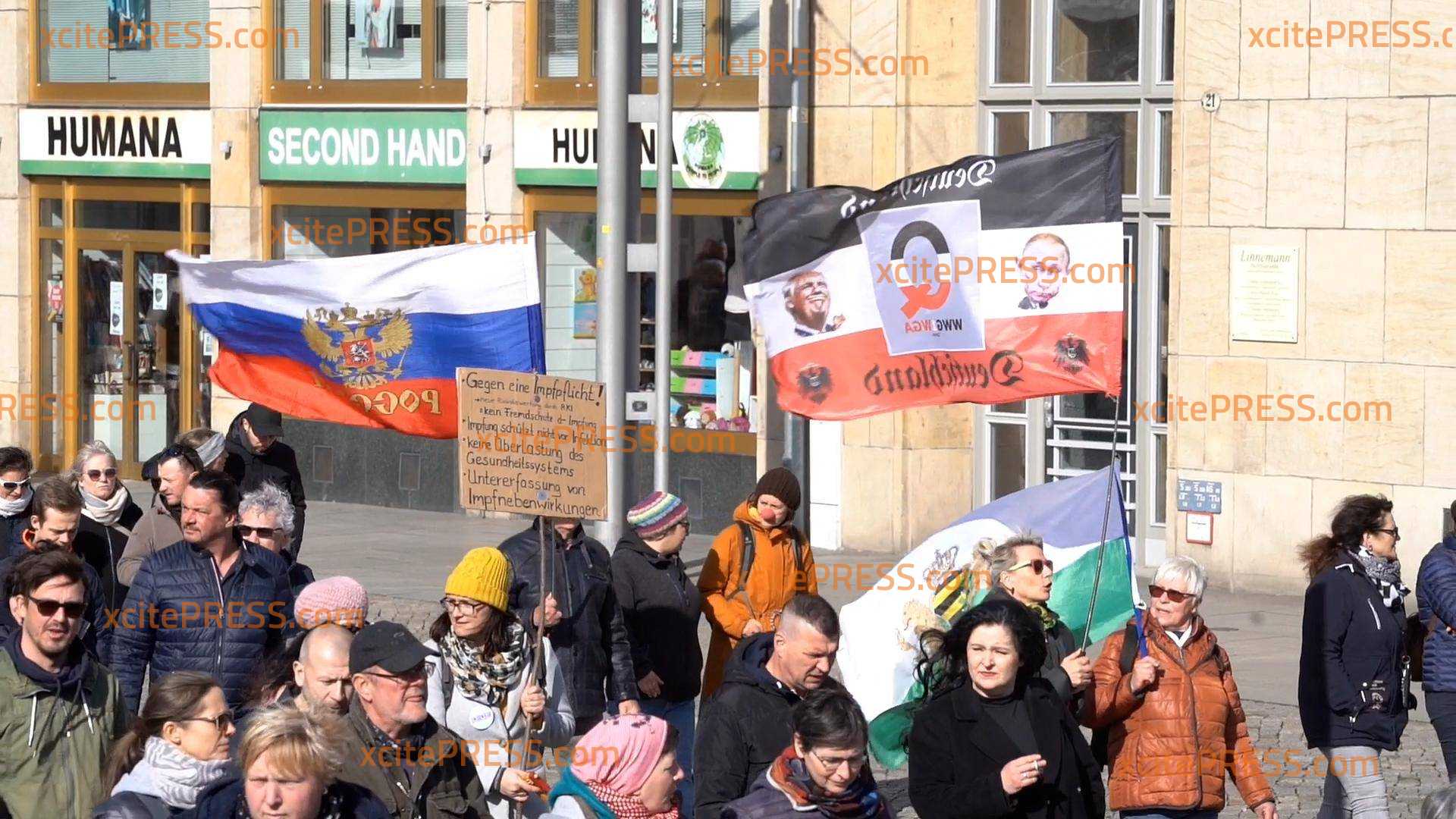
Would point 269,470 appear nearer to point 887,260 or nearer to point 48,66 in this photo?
point 887,260

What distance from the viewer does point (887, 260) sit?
30.7 feet

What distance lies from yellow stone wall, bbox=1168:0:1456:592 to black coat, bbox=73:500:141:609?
8.32m

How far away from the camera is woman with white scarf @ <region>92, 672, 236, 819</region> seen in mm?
5512

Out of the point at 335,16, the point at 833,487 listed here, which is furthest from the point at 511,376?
the point at 335,16

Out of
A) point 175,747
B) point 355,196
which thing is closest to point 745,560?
point 175,747

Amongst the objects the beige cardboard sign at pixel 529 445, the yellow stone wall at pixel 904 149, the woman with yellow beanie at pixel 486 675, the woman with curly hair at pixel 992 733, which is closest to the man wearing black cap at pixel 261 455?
the beige cardboard sign at pixel 529 445

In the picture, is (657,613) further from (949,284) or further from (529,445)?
(949,284)

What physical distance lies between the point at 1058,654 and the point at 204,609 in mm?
2931

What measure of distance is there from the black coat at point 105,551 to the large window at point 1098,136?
860 centimetres

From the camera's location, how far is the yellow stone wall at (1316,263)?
14234 mm

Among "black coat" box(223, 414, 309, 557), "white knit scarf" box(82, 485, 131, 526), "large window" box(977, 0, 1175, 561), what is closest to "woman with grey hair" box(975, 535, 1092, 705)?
"white knit scarf" box(82, 485, 131, 526)

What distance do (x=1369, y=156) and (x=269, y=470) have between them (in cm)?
756

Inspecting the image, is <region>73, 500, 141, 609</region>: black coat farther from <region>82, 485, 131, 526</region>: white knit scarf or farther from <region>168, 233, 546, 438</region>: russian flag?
<region>168, 233, 546, 438</region>: russian flag

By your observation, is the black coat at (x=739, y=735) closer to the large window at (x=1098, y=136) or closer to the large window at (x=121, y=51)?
the large window at (x=1098, y=136)
